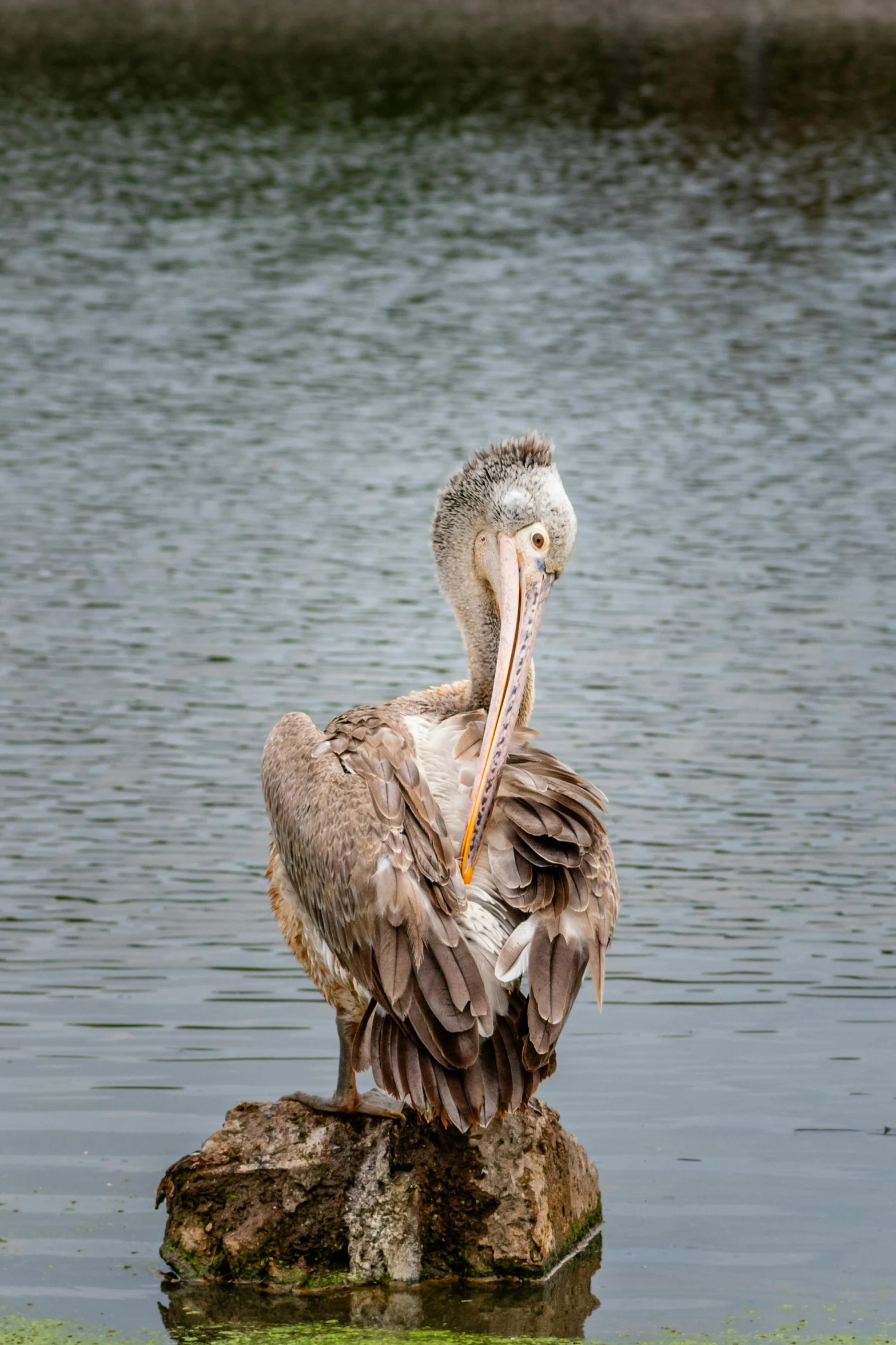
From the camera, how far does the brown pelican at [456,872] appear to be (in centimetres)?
534

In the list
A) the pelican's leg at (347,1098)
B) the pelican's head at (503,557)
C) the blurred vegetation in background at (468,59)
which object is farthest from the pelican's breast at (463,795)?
the blurred vegetation in background at (468,59)

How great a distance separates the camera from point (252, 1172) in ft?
18.6

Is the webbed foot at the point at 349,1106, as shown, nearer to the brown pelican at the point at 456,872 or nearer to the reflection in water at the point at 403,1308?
the brown pelican at the point at 456,872

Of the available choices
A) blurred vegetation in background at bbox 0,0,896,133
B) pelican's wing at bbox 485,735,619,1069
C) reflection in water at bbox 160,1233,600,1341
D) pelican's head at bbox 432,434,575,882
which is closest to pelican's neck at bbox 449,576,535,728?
pelican's head at bbox 432,434,575,882

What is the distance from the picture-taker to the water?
21.1 feet

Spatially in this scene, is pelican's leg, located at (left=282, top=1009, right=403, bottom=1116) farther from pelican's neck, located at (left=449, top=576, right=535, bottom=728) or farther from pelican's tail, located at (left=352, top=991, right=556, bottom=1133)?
pelican's neck, located at (left=449, top=576, right=535, bottom=728)

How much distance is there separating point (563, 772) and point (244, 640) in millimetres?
6986

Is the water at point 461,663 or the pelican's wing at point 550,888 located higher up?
the pelican's wing at point 550,888

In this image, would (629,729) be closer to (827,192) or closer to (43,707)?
(43,707)

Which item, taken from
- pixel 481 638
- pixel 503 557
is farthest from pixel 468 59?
pixel 503 557

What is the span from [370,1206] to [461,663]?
6685 millimetres

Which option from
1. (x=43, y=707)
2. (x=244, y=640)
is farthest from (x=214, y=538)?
(x=43, y=707)

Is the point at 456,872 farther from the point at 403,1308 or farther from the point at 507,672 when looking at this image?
the point at 403,1308

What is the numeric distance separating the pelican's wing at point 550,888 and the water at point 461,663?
33.4 inches
